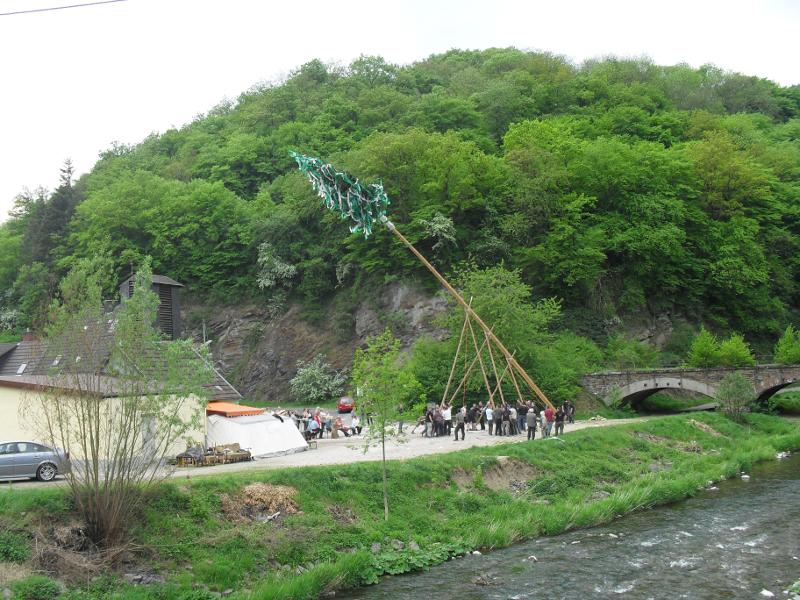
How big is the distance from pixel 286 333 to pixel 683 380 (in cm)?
3221

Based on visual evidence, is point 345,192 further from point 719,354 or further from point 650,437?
point 719,354

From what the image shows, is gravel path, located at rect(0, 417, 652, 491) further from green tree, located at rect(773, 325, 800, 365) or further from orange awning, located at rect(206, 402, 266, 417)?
green tree, located at rect(773, 325, 800, 365)

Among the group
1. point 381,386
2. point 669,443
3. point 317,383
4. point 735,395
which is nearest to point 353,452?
point 381,386

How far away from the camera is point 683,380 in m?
45.6

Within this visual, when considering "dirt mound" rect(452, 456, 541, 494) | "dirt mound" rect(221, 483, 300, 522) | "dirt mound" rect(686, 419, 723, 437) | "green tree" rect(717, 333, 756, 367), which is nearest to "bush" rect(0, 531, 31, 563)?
"dirt mound" rect(221, 483, 300, 522)

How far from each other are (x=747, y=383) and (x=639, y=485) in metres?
19.4

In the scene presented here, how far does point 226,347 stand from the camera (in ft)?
212

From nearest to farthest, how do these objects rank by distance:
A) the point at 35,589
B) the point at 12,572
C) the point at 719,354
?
the point at 35,589 < the point at 12,572 < the point at 719,354

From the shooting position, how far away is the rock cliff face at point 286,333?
5612 centimetres

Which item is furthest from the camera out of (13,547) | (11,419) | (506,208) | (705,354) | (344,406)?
(506,208)

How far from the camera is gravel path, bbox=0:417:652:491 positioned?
24703 millimetres

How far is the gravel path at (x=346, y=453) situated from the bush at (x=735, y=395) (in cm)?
1106

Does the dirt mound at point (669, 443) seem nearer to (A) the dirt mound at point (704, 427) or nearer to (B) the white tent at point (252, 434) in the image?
(A) the dirt mound at point (704, 427)

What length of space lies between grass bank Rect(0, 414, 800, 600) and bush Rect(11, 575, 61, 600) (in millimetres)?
365
